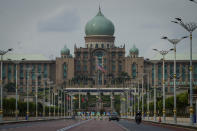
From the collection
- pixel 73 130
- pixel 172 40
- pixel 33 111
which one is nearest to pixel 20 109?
pixel 33 111

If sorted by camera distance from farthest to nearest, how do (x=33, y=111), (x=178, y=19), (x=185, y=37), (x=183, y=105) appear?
(x=33, y=111) < (x=183, y=105) < (x=185, y=37) < (x=178, y=19)

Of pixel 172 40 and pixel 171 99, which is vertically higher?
pixel 172 40

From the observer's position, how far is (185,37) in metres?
74.0

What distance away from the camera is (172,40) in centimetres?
7862

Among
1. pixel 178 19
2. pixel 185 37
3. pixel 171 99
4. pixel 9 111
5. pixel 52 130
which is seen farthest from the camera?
pixel 9 111

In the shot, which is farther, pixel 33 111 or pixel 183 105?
pixel 33 111

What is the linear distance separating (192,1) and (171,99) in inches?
2474

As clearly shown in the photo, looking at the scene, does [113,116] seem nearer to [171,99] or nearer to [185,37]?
[171,99]

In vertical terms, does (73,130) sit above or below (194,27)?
below

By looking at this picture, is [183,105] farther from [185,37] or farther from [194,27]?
[194,27]

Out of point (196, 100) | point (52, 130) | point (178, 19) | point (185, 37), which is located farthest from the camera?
point (185, 37)

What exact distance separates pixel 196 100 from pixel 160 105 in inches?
2250

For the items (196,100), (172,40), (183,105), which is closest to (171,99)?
(183,105)

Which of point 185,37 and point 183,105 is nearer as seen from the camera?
point 185,37
